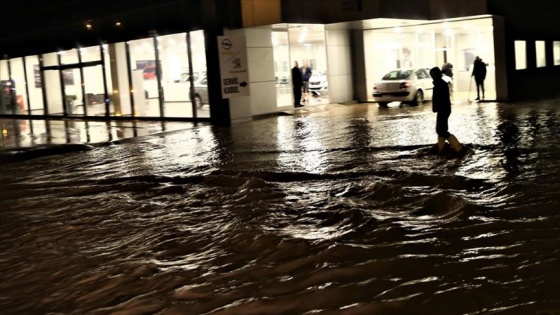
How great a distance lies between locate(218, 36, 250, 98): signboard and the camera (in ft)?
71.9

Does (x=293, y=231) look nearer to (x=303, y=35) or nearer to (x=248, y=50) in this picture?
(x=248, y=50)

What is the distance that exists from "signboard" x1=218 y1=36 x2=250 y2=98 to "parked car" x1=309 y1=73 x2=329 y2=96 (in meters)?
8.32

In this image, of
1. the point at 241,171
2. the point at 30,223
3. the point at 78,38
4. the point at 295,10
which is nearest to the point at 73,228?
the point at 30,223

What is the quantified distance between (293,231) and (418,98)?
20.1 m

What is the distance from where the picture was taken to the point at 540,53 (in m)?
29.1

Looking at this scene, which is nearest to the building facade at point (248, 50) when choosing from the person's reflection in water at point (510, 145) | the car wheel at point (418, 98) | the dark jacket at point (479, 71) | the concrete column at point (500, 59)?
the concrete column at point (500, 59)

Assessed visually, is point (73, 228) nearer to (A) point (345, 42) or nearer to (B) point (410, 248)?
(B) point (410, 248)

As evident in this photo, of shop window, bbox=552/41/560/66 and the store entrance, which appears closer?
the store entrance

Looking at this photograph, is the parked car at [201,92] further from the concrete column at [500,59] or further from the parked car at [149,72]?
the concrete column at [500,59]

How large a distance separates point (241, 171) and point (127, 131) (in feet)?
35.4

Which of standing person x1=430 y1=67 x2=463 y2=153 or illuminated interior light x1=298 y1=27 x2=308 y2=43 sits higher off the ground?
illuminated interior light x1=298 y1=27 x2=308 y2=43

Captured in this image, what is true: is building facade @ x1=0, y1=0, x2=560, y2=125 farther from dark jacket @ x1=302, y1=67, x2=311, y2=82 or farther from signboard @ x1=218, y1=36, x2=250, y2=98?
dark jacket @ x1=302, y1=67, x2=311, y2=82

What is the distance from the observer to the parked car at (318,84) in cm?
3057

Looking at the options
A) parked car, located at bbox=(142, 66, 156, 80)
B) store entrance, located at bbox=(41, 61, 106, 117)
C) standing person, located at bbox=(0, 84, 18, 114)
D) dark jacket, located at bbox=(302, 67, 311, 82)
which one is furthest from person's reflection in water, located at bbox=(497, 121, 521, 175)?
standing person, located at bbox=(0, 84, 18, 114)
